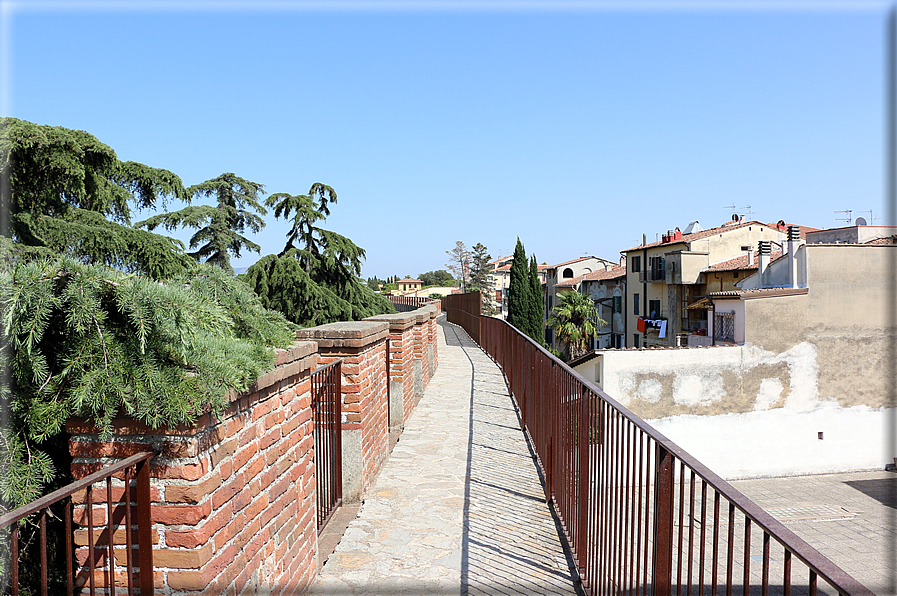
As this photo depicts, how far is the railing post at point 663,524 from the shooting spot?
2.07 m

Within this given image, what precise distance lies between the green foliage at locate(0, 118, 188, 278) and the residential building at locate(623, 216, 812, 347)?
31.0 metres

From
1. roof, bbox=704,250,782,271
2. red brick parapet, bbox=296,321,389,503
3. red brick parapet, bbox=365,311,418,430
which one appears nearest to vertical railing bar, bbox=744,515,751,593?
red brick parapet, bbox=296,321,389,503

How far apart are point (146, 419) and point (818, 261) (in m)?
26.6

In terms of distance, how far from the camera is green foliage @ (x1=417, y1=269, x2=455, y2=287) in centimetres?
13005

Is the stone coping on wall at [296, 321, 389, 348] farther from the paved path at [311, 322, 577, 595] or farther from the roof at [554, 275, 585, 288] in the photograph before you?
the roof at [554, 275, 585, 288]

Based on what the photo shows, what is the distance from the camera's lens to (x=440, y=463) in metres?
5.91

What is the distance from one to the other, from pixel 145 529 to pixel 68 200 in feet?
46.0

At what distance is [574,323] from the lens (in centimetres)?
4156

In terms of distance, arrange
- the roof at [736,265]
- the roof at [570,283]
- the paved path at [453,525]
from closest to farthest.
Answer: the paved path at [453,525], the roof at [736,265], the roof at [570,283]

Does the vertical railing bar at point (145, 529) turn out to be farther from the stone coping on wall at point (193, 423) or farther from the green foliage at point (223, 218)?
the green foliage at point (223, 218)

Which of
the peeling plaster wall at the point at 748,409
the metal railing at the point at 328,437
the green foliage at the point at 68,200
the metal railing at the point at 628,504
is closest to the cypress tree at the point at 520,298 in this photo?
the peeling plaster wall at the point at 748,409

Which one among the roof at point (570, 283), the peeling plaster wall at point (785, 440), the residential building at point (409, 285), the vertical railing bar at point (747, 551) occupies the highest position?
the residential building at point (409, 285)

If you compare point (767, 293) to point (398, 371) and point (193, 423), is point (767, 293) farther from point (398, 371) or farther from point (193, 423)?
point (193, 423)

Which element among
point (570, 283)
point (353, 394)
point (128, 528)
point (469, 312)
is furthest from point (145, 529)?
point (570, 283)
